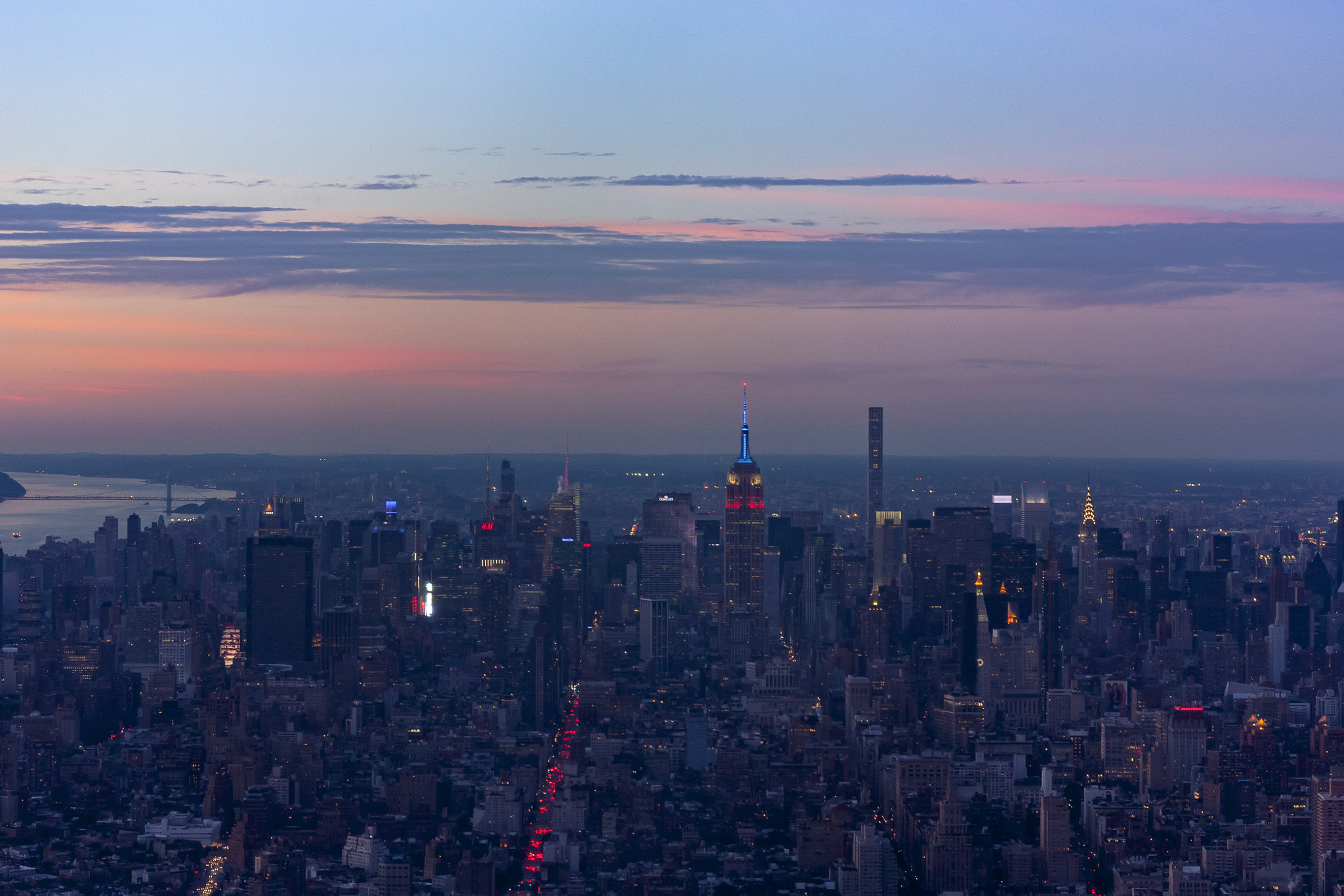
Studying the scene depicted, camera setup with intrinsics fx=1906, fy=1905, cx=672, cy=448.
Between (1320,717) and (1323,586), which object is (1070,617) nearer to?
(1323,586)

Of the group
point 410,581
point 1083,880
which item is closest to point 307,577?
point 410,581

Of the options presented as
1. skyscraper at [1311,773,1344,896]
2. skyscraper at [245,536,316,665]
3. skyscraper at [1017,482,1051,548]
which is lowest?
skyscraper at [1311,773,1344,896]

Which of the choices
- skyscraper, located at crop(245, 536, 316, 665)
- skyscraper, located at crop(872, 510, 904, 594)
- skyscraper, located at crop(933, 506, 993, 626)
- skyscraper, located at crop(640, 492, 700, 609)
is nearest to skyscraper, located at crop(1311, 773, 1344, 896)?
skyscraper, located at crop(933, 506, 993, 626)

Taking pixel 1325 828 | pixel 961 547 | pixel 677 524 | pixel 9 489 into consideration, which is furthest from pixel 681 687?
pixel 9 489

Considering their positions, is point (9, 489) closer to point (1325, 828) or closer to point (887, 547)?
point (887, 547)

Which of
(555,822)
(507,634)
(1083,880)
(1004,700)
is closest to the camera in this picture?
(1083,880)

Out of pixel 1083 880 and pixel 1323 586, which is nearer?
pixel 1083 880

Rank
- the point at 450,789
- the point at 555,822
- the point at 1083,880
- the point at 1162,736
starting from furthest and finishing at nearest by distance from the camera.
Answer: the point at 1162,736, the point at 450,789, the point at 555,822, the point at 1083,880

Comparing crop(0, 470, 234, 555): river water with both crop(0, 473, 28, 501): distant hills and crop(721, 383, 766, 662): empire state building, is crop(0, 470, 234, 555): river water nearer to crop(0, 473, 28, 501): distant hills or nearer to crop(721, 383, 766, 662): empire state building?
crop(0, 473, 28, 501): distant hills

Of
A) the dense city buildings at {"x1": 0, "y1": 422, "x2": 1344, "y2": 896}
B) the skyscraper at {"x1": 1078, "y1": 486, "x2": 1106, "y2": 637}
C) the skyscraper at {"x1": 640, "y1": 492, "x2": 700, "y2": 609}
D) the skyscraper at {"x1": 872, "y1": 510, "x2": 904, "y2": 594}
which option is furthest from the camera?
the skyscraper at {"x1": 640, "y1": 492, "x2": 700, "y2": 609}
